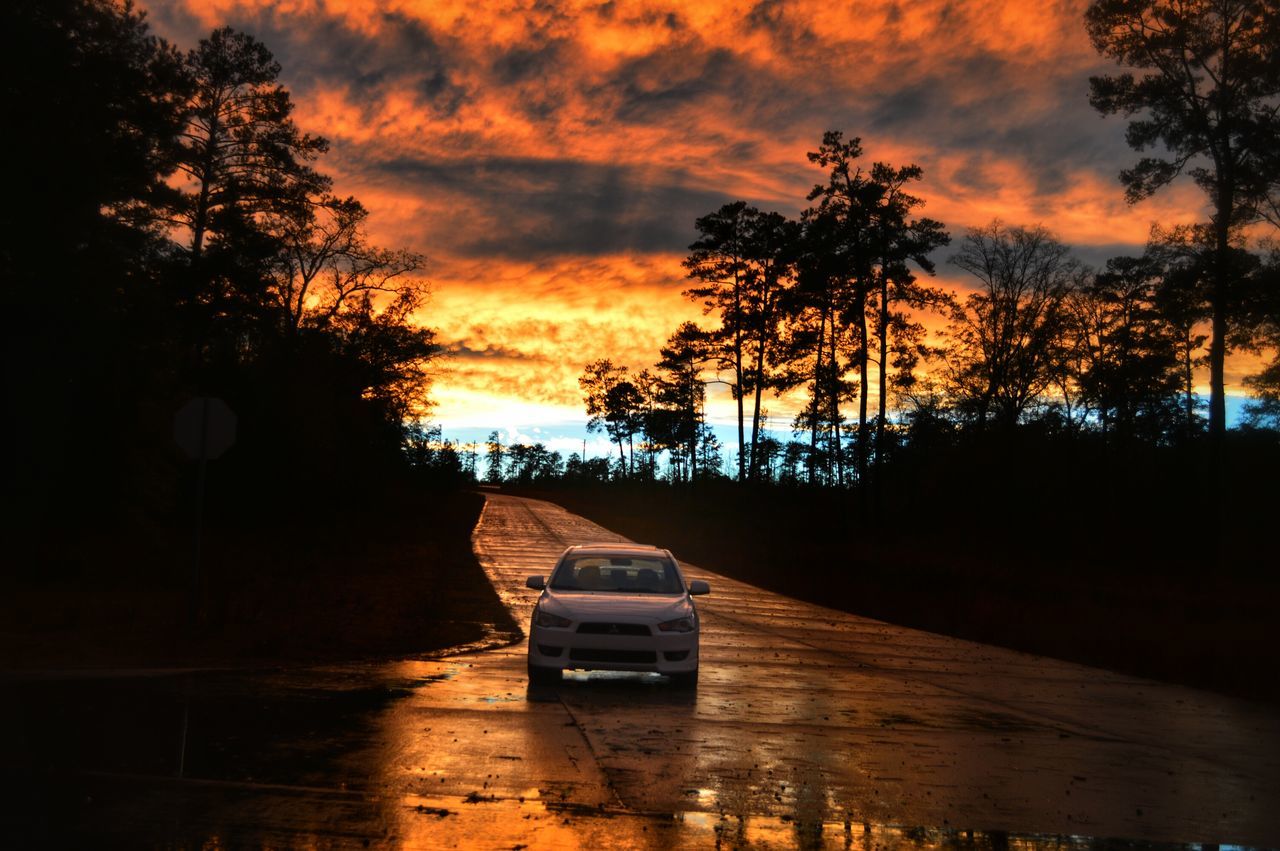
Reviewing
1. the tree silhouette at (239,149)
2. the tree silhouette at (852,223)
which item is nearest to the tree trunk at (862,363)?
the tree silhouette at (852,223)

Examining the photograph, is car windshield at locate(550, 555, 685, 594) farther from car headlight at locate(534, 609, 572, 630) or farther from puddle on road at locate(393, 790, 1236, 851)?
puddle on road at locate(393, 790, 1236, 851)

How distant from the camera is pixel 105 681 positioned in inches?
441

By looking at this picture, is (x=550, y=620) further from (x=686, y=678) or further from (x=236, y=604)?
(x=236, y=604)

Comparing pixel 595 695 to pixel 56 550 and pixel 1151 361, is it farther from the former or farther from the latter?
pixel 1151 361

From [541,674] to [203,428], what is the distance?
672cm

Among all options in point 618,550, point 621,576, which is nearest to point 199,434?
point 618,550

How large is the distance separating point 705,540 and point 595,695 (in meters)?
38.8

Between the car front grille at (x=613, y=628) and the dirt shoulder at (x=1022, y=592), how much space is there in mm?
8382

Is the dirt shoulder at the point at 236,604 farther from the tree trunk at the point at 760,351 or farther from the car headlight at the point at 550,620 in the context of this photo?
the tree trunk at the point at 760,351

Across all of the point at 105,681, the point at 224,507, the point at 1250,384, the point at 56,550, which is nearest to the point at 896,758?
the point at 105,681

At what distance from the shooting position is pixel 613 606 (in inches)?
499

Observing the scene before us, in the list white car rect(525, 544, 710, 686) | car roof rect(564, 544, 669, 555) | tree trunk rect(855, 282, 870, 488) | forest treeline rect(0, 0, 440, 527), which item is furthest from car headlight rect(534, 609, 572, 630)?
tree trunk rect(855, 282, 870, 488)

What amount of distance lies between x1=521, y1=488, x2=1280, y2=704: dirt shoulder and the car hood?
26.0ft

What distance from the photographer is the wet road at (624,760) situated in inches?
258
